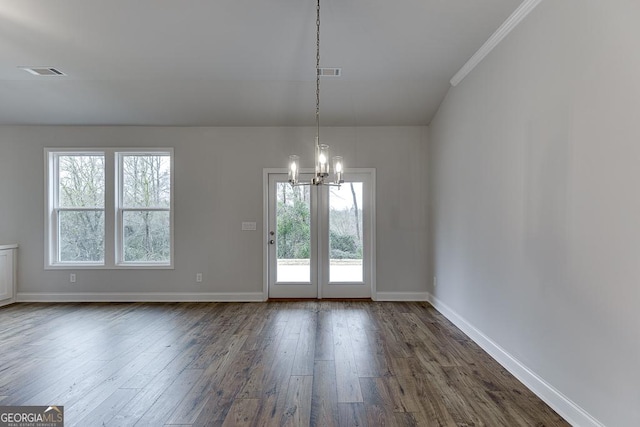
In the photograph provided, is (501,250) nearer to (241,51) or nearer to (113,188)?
(241,51)

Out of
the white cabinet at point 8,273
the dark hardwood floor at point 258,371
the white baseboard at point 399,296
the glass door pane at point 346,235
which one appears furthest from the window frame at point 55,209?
the white baseboard at point 399,296

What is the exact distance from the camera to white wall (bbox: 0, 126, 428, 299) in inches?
204

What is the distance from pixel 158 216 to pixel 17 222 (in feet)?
7.18

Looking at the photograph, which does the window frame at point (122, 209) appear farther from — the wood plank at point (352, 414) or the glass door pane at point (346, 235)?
the wood plank at point (352, 414)

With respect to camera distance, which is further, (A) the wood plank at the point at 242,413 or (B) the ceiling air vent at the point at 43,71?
(B) the ceiling air vent at the point at 43,71

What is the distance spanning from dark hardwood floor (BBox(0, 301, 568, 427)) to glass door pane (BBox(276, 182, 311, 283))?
2.97 feet

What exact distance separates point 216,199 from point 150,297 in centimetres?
188

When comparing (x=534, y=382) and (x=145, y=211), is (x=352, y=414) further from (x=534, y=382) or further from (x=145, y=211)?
(x=145, y=211)

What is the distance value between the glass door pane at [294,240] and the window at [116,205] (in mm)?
1791

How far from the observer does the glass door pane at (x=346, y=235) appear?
527cm

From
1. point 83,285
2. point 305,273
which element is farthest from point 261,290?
point 83,285

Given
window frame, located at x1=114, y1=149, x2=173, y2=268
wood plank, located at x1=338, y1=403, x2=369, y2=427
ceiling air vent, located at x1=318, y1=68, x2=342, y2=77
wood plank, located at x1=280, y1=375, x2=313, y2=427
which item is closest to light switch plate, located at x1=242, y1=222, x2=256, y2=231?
window frame, located at x1=114, y1=149, x2=173, y2=268

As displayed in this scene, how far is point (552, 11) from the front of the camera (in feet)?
7.88

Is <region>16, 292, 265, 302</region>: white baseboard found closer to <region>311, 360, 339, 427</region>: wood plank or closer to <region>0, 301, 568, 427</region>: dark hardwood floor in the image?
<region>0, 301, 568, 427</region>: dark hardwood floor
